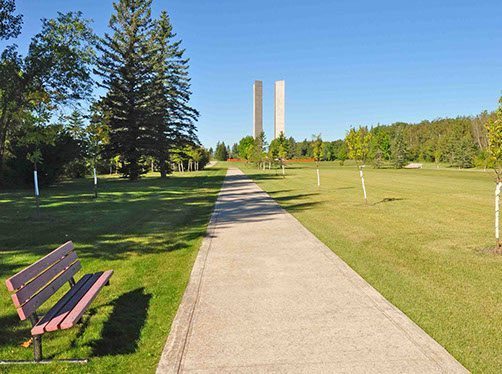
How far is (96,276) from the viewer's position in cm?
512

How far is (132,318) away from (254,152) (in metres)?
57.8

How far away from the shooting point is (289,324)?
13.9 feet

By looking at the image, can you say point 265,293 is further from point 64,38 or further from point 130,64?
point 130,64

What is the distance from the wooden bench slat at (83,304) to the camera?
11.4ft

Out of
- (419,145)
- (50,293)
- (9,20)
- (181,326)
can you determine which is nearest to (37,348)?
(50,293)

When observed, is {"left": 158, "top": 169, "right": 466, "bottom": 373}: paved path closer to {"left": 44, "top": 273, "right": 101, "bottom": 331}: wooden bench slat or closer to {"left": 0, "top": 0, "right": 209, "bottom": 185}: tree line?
{"left": 44, "top": 273, "right": 101, "bottom": 331}: wooden bench slat

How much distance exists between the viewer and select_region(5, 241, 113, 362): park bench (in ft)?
11.4

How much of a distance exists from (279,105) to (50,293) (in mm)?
101332

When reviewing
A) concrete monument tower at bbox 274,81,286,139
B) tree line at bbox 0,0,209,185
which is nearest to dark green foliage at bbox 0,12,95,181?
tree line at bbox 0,0,209,185

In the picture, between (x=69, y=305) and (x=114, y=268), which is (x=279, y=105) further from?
(x=69, y=305)

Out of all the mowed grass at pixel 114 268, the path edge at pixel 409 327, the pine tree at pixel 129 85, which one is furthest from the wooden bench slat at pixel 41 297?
the pine tree at pixel 129 85

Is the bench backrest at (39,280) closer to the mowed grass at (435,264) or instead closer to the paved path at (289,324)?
the paved path at (289,324)

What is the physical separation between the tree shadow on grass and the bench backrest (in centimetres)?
73

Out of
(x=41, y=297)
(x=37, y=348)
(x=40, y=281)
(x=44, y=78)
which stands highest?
(x=44, y=78)
